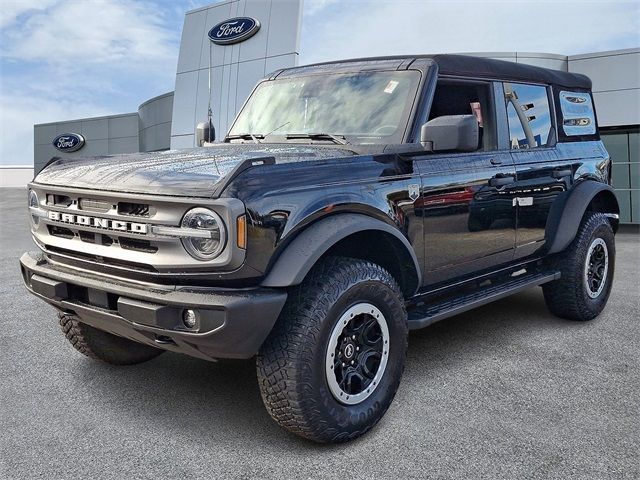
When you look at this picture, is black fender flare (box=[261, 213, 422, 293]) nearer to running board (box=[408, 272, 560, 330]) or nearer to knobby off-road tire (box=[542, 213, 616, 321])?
running board (box=[408, 272, 560, 330])

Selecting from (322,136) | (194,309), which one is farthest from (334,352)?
(322,136)

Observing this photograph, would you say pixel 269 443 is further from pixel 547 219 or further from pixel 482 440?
pixel 547 219

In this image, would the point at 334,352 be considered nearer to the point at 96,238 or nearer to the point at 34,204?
the point at 96,238

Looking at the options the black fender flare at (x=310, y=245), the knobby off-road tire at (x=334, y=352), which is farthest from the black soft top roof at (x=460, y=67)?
the knobby off-road tire at (x=334, y=352)

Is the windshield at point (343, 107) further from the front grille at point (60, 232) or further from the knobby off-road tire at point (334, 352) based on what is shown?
the front grille at point (60, 232)

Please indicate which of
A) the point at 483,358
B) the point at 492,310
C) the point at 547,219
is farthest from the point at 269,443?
the point at 492,310

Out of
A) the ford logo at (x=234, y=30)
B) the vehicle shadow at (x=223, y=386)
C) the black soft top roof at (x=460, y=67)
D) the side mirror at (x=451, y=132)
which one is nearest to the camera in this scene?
the vehicle shadow at (x=223, y=386)

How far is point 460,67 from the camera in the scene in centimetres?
399

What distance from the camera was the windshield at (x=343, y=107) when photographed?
362 cm

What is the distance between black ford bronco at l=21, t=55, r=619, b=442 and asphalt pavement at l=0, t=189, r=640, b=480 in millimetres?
223

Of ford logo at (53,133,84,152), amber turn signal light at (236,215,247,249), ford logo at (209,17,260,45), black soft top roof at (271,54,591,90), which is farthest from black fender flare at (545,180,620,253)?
ford logo at (53,133,84,152)

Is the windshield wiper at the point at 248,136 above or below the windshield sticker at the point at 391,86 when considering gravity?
below

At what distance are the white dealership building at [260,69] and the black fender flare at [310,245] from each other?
8.78 metres

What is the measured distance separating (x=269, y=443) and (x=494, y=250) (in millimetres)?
2042
